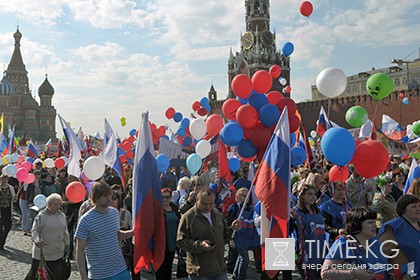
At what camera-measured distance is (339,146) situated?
4.64 meters

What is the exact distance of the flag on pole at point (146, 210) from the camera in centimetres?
446

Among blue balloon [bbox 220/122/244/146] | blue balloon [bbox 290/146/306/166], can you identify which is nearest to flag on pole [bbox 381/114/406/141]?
blue balloon [bbox 290/146/306/166]

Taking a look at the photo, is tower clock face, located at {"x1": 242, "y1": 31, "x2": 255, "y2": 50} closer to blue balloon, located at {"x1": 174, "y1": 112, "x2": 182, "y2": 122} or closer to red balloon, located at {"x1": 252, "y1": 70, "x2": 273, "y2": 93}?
blue balloon, located at {"x1": 174, "y1": 112, "x2": 182, "y2": 122}

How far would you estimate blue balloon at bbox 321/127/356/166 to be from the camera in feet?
15.2

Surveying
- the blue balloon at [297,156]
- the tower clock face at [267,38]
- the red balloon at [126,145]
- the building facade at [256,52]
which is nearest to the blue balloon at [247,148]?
the blue balloon at [297,156]

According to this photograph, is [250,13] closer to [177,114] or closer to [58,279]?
[177,114]

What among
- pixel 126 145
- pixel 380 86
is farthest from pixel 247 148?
pixel 126 145

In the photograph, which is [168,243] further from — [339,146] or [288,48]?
[288,48]

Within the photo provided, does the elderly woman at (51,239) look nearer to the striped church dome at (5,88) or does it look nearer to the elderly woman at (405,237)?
the elderly woman at (405,237)

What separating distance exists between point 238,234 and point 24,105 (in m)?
72.3

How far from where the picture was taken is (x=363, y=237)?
136 inches

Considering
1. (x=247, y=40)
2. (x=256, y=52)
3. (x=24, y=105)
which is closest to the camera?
(x=256, y=52)

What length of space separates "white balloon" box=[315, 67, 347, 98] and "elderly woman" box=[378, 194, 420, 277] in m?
2.45

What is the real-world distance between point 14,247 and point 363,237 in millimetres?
7901
